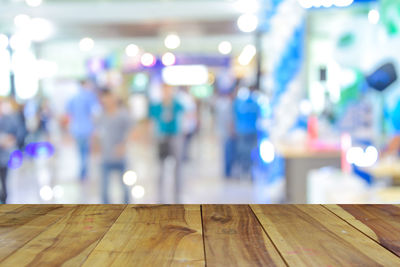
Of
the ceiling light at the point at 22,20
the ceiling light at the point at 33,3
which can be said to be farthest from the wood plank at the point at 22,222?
the ceiling light at the point at 22,20

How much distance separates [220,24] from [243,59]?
8.87ft

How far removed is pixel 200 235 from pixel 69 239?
0.26 metres

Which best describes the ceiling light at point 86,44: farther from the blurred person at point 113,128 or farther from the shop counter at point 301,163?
the shop counter at point 301,163

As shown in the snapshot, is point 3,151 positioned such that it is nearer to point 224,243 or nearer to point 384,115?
point 384,115

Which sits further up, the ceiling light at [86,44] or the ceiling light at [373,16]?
the ceiling light at [86,44]

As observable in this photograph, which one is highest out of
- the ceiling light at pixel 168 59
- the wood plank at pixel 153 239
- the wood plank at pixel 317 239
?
the ceiling light at pixel 168 59

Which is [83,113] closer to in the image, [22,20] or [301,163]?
[301,163]

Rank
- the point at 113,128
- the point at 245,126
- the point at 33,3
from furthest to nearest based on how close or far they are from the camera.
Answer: the point at 33,3
the point at 245,126
the point at 113,128

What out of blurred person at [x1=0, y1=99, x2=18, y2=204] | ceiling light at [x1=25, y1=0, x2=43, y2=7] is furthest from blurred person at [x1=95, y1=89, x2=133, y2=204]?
ceiling light at [x1=25, y1=0, x2=43, y2=7]

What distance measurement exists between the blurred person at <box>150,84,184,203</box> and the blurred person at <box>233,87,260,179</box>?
54.0 inches

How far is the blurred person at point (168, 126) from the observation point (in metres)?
5.57

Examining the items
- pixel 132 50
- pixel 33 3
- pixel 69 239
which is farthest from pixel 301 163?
pixel 132 50

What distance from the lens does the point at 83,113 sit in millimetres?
6609

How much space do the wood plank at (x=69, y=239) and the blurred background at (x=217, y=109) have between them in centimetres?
252
